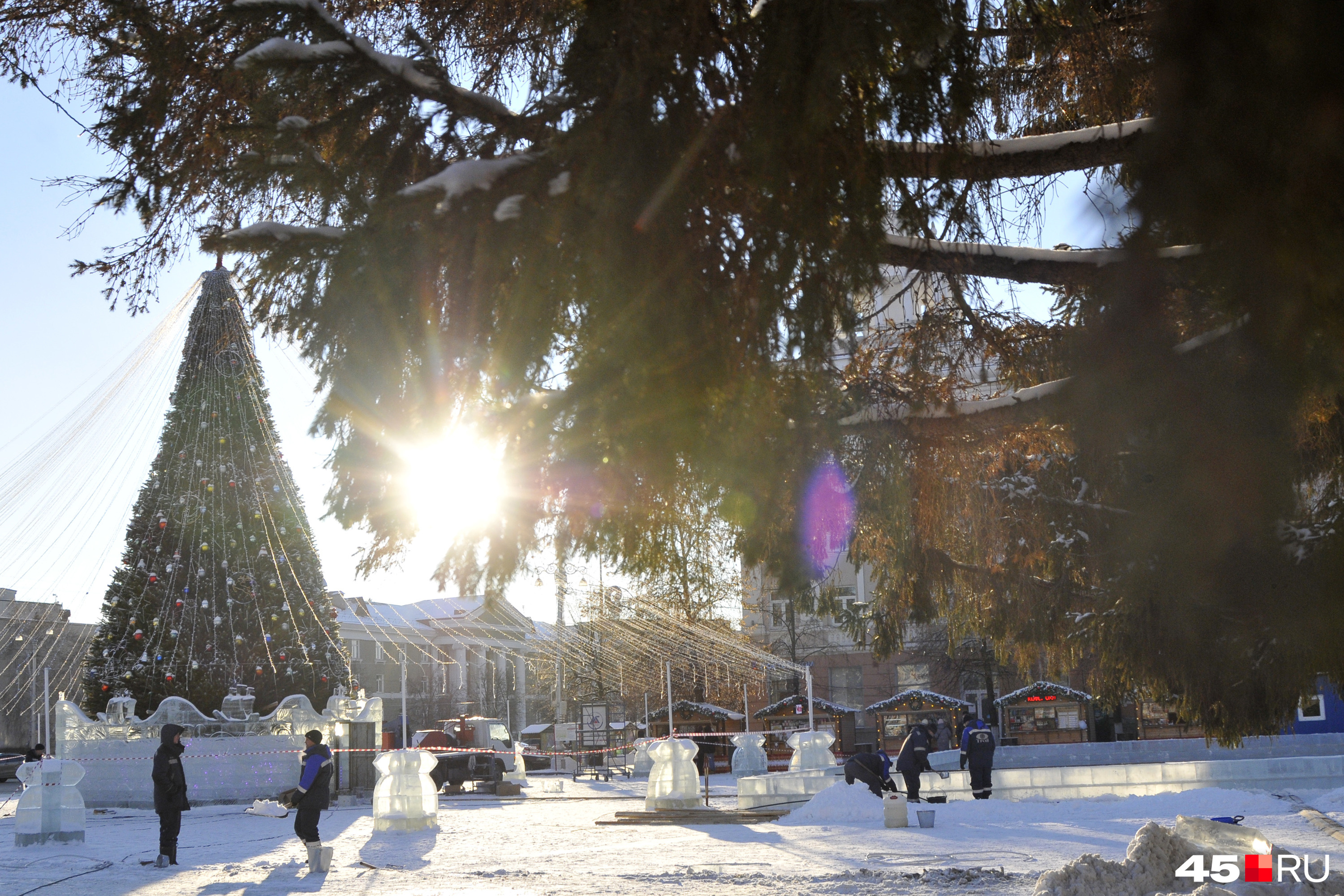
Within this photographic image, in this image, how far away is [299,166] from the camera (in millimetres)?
4730

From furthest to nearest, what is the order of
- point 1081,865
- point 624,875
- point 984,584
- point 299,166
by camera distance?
point 984,584, point 624,875, point 1081,865, point 299,166

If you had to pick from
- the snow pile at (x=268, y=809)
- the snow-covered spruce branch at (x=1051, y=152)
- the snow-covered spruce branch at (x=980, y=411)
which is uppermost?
the snow-covered spruce branch at (x=1051, y=152)

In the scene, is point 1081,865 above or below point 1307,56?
below

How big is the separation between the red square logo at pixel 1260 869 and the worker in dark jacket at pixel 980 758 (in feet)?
38.5

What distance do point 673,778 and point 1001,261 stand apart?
13.9 meters

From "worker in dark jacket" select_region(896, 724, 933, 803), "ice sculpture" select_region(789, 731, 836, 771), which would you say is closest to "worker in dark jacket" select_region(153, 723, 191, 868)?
"worker in dark jacket" select_region(896, 724, 933, 803)

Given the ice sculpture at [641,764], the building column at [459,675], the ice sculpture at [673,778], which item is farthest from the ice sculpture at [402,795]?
the building column at [459,675]

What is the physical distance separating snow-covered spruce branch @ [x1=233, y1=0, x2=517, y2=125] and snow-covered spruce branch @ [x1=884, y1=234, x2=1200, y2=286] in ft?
6.37

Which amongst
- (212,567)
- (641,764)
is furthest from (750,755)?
(212,567)

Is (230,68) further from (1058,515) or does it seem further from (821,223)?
(1058,515)

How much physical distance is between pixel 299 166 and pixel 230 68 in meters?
0.77

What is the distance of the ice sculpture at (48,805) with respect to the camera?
46.8 feet

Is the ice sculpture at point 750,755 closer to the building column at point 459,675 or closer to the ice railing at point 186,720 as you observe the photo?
the ice railing at point 186,720

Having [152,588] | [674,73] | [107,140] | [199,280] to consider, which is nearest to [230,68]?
[107,140]
